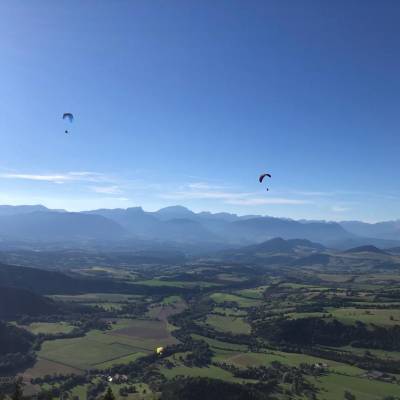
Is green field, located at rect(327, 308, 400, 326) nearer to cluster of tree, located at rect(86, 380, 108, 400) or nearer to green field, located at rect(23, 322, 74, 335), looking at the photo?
cluster of tree, located at rect(86, 380, 108, 400)

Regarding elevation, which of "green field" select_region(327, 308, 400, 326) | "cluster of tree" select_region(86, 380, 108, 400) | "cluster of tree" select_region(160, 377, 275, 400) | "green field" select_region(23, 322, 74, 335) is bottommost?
"cluster of tree" select_region(86, 380, 108, 400)

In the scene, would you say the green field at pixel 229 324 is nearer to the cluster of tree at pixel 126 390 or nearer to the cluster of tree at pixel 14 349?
the cluster of tree at pixel 14 349

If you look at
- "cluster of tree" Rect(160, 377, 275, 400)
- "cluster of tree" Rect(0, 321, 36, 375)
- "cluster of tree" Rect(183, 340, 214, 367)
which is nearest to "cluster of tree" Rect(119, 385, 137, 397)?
"cluster of tree" Rect(160, 377, 275, 400)

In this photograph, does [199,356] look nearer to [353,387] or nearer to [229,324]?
[353,387]

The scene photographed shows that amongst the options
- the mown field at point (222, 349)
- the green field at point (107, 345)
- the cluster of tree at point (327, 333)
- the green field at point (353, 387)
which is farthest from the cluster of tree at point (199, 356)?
the green field at point (353, 387)

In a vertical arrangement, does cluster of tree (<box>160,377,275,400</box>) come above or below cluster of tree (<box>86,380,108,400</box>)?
above

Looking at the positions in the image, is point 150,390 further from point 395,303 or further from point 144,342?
point 395,303

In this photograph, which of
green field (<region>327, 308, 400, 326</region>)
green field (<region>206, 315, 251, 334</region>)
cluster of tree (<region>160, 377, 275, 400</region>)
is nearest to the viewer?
cluster of tree (<region>160, 377, 275, 400</region>)
